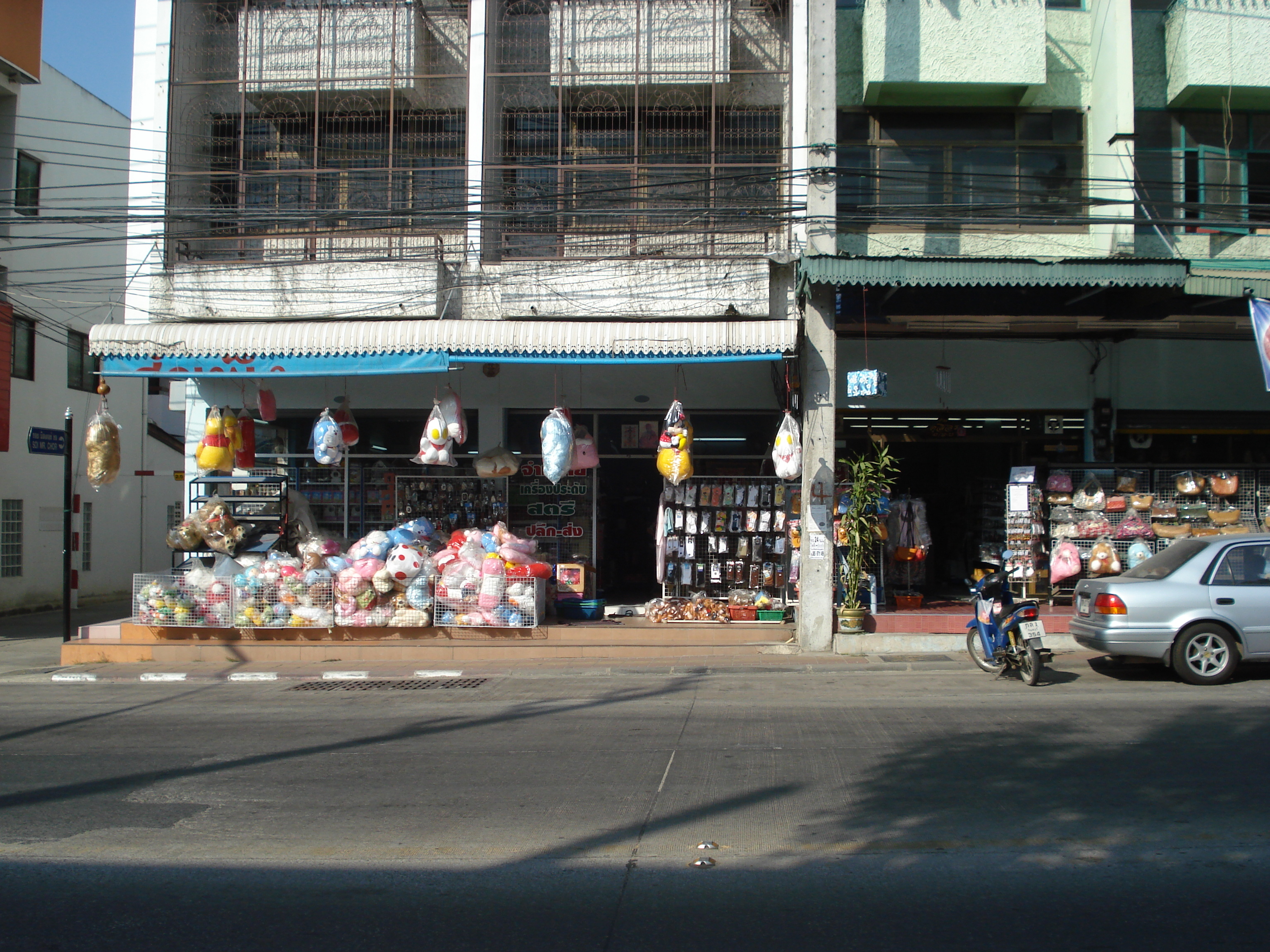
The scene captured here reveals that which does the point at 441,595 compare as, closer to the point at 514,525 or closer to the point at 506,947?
the point at 514,525

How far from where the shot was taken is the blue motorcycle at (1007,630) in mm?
10219

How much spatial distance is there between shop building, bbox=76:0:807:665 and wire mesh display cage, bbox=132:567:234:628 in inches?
78.7

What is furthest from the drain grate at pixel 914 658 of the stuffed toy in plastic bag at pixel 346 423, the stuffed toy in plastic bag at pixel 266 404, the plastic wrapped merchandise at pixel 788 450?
the stuffed toy in plastic bag at pixel 266 404

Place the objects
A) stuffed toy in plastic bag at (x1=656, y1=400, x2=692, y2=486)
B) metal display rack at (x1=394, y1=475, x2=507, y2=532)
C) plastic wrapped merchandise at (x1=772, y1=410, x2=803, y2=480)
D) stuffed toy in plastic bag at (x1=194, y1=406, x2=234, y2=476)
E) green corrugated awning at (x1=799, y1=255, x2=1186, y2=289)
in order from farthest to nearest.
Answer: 1. metal display rack at (x1=394, y1=475, x2=507, y2=532)
2. stuffed toy in plastic bag at (x1=194, y1=406, x2=234, y2=476)
3. stuffed toy in plastic bag at (x1=656, y1=400, x2=692, y2=486)
4. plastic wrapped merchandise at (x1=772, y1=410, x2=803, y2=480)
5. green corrugated awning at (x1=799, y1=255, x2=1186, y2=289)

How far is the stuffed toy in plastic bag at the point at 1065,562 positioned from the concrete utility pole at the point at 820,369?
3453 millimetres

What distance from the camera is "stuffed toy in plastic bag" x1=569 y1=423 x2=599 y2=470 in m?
13.8

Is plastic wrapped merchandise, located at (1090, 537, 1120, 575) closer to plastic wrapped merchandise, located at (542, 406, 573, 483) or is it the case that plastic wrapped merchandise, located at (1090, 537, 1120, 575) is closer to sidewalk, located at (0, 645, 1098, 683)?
sidewalk, located at (0, 645, 1098, 683)

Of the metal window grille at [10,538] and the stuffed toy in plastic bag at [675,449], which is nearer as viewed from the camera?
the stuffed toy in plastic bag at [675,449]

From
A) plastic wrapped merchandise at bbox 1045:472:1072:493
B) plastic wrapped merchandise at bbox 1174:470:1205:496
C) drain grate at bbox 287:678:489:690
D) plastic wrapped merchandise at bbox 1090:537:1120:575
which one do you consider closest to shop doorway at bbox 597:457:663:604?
drain grate at bbox 287:678:489:690

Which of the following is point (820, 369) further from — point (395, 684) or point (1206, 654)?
point (395, 684)

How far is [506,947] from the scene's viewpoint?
4.15 meters

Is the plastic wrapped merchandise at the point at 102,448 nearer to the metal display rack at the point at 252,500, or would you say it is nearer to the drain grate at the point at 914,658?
the metal display rack at the point at 252,500

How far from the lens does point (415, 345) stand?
1297 cm

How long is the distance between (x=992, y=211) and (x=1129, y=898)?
11.5 metres
